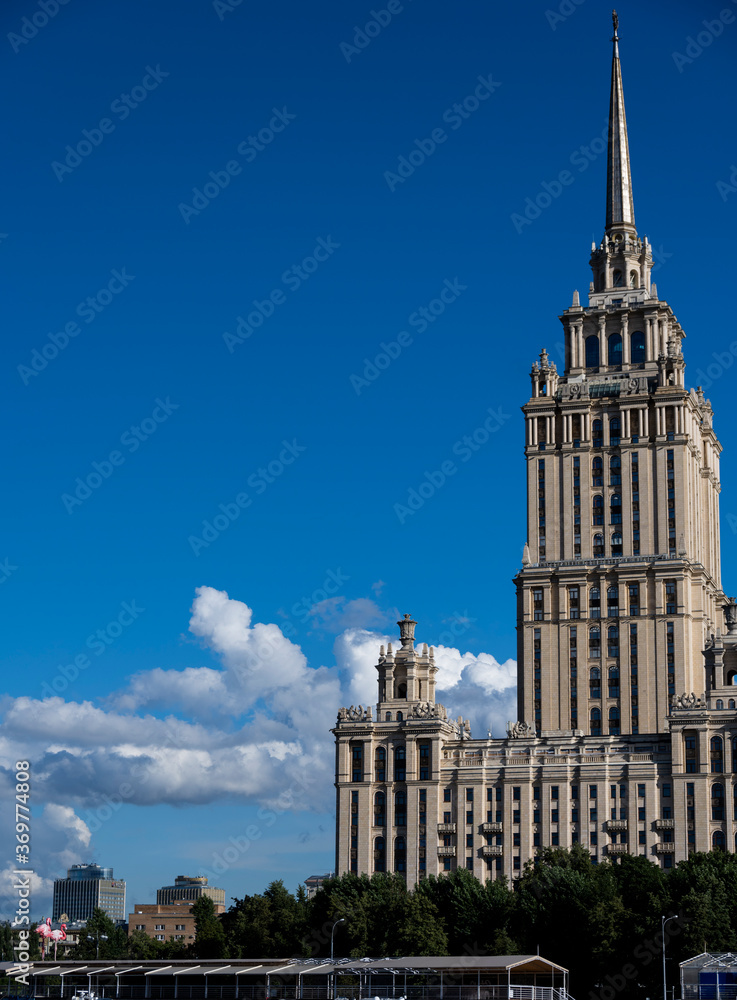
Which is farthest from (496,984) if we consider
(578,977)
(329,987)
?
(578,977)

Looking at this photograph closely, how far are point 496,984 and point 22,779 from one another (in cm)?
5658

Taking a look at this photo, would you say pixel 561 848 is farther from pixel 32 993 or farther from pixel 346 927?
pixel 32 993

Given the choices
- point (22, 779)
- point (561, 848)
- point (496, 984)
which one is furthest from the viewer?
point (561, 848)

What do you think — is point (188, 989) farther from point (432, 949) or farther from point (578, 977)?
point (578, 977)

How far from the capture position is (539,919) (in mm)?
169750

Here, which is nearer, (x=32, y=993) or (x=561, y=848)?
(x=32, y=993)

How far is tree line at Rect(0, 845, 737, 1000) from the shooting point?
518ft

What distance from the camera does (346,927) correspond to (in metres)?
178

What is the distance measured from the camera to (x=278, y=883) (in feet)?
649

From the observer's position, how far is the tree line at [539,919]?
158 meters

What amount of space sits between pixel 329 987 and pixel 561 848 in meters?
57.8

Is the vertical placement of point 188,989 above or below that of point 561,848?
below

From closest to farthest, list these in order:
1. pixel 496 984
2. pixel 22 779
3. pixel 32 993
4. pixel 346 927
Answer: pixel 22 779, pixel 496 984, pixel 32 993, pixel 346 927

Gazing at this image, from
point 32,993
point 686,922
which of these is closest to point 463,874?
point 686,922
